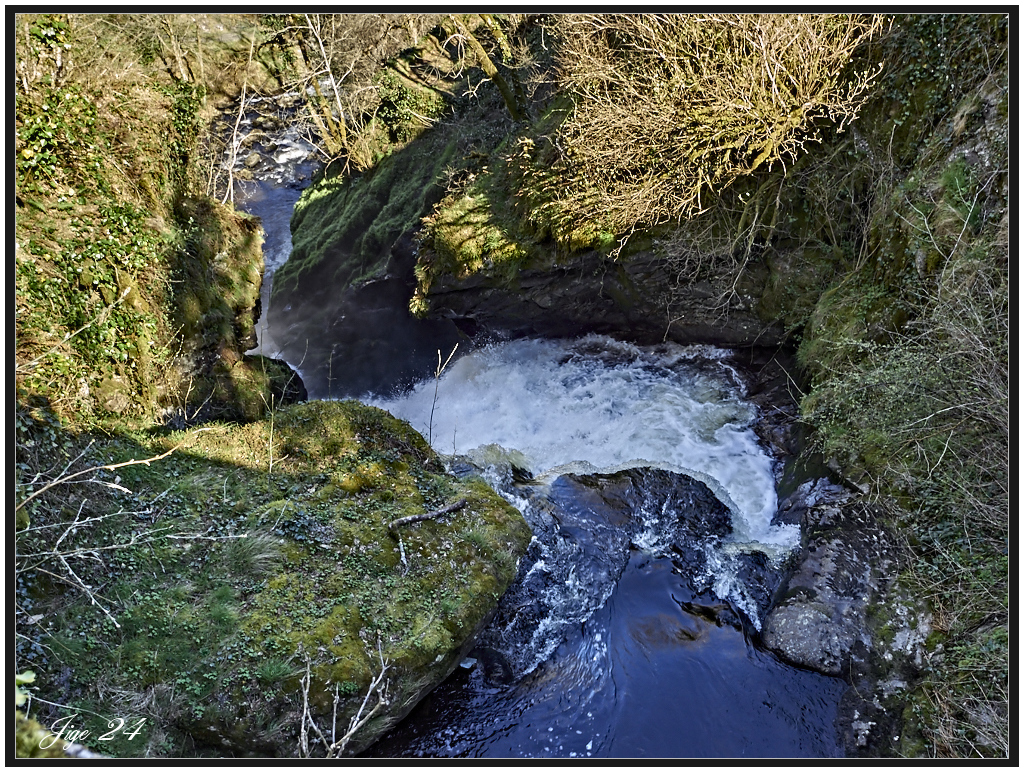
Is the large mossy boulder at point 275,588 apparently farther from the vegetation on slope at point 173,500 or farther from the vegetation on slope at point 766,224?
the vegetation on slope at point 766,224

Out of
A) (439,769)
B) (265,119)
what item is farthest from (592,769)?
(265,119)

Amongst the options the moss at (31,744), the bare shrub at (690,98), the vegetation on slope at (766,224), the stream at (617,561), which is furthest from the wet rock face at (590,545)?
the bare shrub at (690,98)

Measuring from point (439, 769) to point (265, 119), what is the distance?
19.8 m

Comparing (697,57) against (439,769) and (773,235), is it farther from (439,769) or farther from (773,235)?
(439,769)

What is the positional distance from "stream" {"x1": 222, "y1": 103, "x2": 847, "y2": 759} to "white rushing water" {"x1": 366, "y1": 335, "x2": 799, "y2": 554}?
3cm

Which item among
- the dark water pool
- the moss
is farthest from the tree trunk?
the moss

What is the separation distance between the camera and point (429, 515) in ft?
22.6

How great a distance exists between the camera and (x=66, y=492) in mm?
5570

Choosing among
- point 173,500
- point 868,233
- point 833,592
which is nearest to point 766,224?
point 868,233

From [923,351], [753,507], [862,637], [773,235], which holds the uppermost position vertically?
[773,235]

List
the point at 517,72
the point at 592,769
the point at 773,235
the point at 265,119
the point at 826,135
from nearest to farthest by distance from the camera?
the point at 592,769 → the point at 826,135 → the point at 773,235 → the point at 517,72 → the point at 265,119

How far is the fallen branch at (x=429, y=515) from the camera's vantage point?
22.0ft

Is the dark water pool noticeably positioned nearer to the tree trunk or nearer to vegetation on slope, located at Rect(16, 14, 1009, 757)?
vegetation on slope, located at Rect(16, 14, 1009, 757)

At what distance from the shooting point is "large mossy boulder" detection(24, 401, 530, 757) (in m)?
4.93
